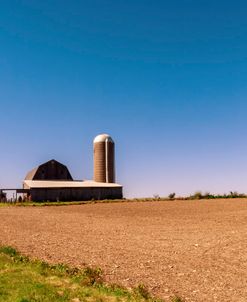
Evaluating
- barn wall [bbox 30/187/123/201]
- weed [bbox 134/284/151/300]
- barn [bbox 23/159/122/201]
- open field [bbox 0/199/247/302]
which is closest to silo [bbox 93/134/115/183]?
barn [bbox 23/159/122/201]

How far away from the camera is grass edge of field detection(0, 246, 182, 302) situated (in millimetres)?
10359

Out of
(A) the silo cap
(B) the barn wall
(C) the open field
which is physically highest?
(A) the silo cap

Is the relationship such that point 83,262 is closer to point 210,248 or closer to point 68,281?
point 68,281

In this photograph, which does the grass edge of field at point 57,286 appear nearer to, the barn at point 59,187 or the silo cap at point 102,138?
the barn at point 59,187

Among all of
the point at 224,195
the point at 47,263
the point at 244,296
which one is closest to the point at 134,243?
the point at 47,263

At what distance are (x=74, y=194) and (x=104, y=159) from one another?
56.0 feet

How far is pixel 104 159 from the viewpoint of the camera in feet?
273

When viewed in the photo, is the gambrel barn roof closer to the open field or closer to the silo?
the silo

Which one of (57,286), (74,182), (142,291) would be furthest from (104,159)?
(142,291)

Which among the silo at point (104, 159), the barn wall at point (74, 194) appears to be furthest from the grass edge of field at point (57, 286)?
the silo at point (104, 159)

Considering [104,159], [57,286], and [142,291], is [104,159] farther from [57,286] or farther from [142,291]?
[142,291]

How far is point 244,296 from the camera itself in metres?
10.5

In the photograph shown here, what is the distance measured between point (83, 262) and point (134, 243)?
15.3 feet

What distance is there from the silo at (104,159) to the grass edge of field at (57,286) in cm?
6747
